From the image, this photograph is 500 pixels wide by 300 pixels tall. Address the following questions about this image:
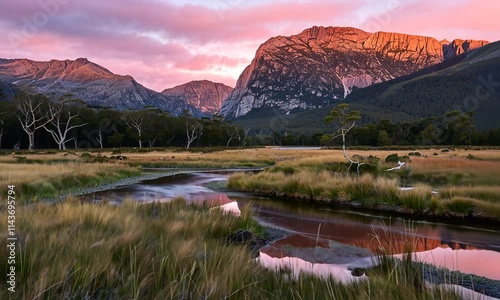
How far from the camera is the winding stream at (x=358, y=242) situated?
8180 millimetres

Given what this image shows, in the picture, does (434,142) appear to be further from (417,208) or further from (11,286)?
(11,286)

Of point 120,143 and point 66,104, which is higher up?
point 66,104

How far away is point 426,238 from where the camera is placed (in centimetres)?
1102

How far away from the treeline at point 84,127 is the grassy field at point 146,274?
2844 inches

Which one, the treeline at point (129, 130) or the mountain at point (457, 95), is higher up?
the mountain at point (457, 95)

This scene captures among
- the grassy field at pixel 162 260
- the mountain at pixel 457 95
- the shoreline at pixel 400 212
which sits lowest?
the shoreline at pixel 400 212

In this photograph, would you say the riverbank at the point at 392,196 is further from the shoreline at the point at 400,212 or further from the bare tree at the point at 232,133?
the bare tree at the point at 232,133

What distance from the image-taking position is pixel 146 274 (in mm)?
4957

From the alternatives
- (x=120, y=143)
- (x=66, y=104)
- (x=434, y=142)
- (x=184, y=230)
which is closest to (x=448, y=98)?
(x=434, y=142)

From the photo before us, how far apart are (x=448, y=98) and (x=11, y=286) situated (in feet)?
658

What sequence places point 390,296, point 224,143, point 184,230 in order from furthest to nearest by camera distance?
point 224,143 < point 184,230 < point 390,296

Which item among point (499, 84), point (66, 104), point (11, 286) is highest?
point (499, 84)

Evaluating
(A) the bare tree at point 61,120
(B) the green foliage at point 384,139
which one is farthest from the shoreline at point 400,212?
(B) the green foliage at point 384,139

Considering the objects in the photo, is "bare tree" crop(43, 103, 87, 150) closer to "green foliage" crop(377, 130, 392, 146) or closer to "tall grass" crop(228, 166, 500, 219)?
"tall grass" crop(228, 166, 500, 219)
